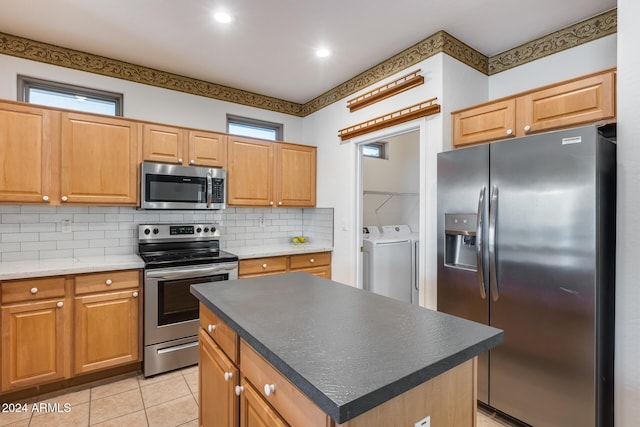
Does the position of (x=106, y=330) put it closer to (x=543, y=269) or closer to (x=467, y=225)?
(x=467, y=225)

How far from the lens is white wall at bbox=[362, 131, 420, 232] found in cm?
452

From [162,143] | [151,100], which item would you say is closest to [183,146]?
[162,143]

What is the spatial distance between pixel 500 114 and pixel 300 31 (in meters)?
1.66

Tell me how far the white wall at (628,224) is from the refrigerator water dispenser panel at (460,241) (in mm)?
753

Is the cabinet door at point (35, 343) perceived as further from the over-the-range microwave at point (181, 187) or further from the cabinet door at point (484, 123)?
the cabinet door at point (484, 123)

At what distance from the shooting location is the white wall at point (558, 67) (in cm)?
236

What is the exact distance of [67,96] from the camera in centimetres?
301

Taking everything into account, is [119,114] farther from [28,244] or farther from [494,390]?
[494,390]

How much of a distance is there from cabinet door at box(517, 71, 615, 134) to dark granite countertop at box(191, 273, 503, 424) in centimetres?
158

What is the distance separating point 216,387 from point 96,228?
90.4 inches

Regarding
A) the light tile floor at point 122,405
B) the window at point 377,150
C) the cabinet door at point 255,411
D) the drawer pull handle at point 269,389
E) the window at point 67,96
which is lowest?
the light tile floor at point 122,405

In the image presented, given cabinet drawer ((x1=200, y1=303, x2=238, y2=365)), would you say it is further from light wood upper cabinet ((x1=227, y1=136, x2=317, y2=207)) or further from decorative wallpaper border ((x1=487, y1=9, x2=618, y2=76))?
decorative wallpaper border ((x1=487, y1=9, x2=618, y2=76))

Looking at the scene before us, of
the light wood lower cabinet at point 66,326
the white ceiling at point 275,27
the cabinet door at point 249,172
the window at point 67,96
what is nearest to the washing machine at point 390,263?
the cabinet door at point 249,172

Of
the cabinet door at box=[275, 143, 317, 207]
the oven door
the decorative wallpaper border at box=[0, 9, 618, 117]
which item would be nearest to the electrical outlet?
the oven door
